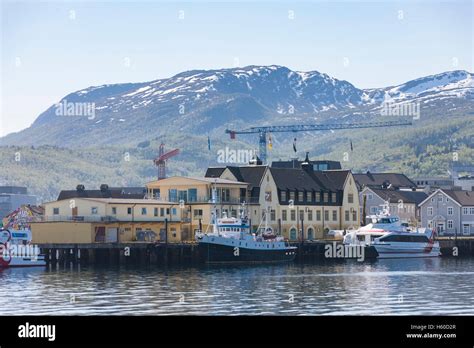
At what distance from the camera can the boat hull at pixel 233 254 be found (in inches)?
4321

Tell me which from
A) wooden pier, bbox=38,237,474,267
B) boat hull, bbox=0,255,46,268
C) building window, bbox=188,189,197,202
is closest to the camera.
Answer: boat hull, bbox=0,255,46,268

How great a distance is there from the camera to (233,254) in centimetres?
11069

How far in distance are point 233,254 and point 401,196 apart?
67237 millimetres

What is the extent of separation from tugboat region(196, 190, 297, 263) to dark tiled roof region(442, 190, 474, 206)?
172ft

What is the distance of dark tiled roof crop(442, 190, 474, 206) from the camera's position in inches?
6363

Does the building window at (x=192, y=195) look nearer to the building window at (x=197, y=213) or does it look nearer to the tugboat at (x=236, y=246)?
the building window at (x=197, y=213)

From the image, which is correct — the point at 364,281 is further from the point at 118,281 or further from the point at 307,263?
the point at 307,263

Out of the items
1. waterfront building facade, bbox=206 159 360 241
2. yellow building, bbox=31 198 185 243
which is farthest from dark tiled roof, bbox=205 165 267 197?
yellow building, bbox=31 198 185 243

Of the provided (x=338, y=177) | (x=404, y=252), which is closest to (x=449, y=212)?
(x=338, y=177)

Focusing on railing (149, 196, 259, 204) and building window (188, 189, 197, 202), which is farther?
building window (188, 189, 197, 202)

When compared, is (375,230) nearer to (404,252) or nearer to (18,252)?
(404,252)

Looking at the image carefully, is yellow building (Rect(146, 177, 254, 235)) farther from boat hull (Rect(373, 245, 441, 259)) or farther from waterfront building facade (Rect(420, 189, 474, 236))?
waterfront building facade (Rect(420, 189, 474, 236))
